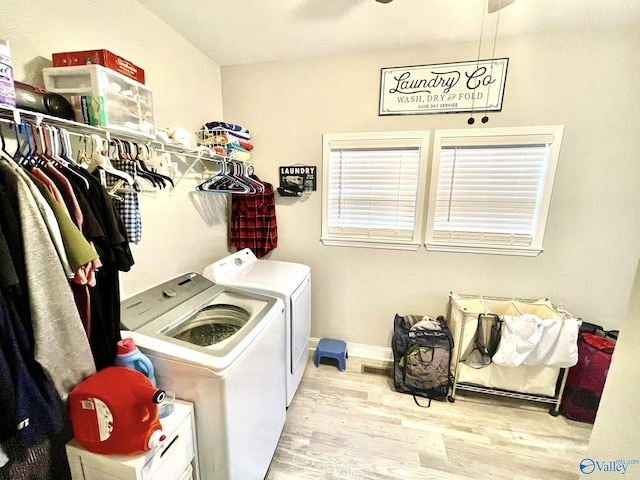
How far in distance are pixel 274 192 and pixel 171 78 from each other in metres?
1.06

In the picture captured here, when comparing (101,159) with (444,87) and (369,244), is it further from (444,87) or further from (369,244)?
(444,87)

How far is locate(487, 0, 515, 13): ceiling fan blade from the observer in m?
1.38

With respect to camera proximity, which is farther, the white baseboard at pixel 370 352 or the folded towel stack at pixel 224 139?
the white baseboard at pixel 370 352

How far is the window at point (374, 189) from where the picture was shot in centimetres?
213

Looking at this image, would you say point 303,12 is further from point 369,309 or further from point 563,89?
point 369,309

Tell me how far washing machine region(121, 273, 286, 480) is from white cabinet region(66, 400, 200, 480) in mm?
40

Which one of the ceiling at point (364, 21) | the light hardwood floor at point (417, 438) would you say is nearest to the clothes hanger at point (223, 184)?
the ceiling at point (364, 21)

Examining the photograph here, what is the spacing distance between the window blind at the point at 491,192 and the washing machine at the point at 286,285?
1245 millimetres

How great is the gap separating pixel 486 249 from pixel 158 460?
2289mm

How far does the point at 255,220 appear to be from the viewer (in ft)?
7.67

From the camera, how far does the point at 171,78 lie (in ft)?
5.77

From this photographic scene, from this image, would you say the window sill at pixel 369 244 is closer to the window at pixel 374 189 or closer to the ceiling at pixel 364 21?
the window at pixel 374 189

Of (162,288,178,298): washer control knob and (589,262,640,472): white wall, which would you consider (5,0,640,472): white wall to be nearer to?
(162,288,178,298): washer control knob

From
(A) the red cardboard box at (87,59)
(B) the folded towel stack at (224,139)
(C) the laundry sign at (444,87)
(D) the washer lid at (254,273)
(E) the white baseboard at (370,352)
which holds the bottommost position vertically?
Answer: (E) the white baseboard at (370,352)
